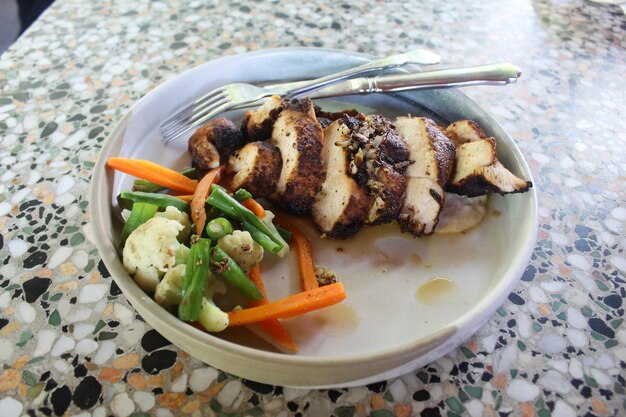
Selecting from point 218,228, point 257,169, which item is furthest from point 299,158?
point 218,228

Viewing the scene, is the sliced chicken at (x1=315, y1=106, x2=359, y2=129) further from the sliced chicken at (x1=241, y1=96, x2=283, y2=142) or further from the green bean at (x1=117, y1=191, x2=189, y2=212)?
the green bean at (x1=117, y1=191, x2=189, y2=212)

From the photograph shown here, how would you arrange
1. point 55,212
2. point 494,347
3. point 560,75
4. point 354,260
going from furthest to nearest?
point 560,75 < point 55,212 < point 354,260 < point 494,347

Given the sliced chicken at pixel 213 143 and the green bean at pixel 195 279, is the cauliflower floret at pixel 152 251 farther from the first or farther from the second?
the sliced chicken at pixel 213 143

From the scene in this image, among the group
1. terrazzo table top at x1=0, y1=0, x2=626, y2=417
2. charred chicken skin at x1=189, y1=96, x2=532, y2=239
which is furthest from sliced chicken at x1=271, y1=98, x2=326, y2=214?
terrazzo table top at x1=0, y1=0, x2=626, y2=417

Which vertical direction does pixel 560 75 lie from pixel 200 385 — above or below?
above

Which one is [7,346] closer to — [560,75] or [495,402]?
[495,402]

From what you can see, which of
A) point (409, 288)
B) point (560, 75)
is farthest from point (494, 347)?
point (560, 75)
